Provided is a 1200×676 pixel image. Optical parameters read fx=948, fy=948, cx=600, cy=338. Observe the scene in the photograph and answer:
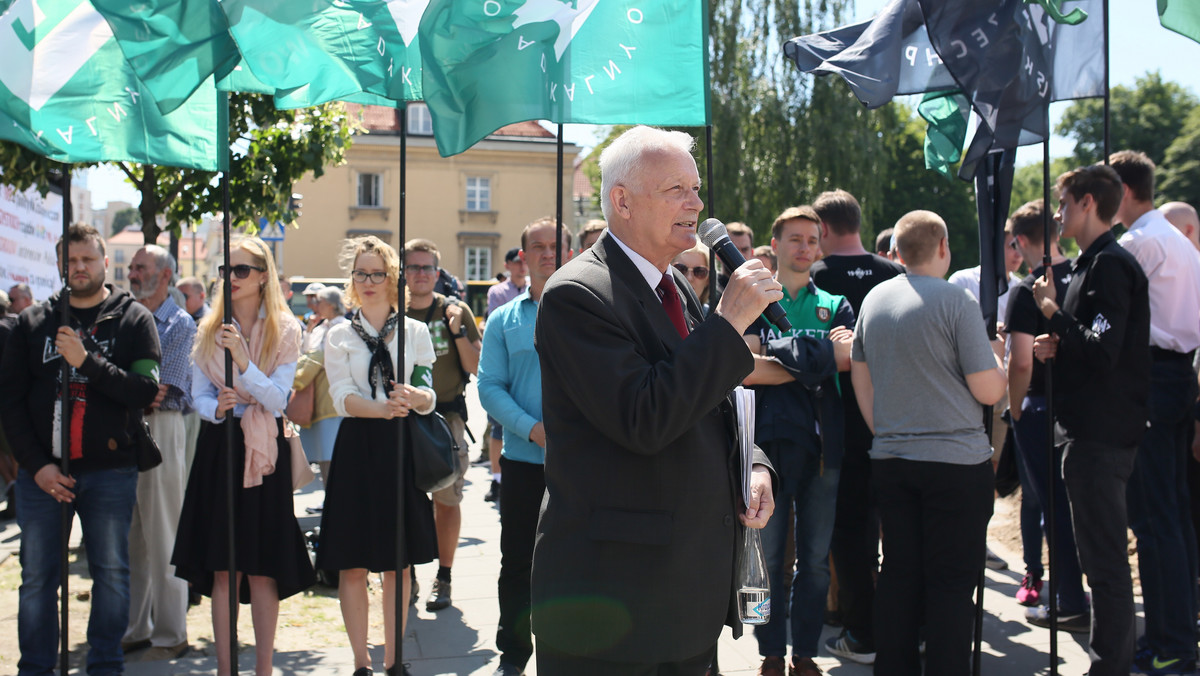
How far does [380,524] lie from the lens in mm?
4496

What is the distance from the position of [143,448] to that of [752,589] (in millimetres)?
3226

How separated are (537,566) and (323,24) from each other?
2.56 meters

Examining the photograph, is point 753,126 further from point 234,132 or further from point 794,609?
point 794,609

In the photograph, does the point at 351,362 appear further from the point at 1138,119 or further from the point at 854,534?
the point at 1138,119

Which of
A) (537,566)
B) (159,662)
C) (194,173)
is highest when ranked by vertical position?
(194,173)

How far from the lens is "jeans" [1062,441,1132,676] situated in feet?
13.4

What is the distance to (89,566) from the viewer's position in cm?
458

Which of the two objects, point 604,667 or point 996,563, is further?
point 996,563

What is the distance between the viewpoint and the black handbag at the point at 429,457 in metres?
4.52

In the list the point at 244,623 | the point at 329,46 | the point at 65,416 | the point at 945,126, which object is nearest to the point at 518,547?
the point at 65,416

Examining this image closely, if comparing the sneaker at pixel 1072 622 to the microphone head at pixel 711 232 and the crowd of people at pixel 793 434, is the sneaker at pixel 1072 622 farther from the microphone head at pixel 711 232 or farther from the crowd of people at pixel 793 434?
the microphone head at pixel 711 232

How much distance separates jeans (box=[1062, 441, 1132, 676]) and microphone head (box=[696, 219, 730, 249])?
2.30 metres

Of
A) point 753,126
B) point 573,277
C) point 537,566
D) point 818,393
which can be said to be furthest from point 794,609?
point 753,126

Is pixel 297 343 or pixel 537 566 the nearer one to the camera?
pixel 537 566
